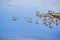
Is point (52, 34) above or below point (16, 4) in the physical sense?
below

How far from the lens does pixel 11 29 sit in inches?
104

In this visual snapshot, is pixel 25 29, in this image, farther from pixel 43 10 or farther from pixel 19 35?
pixel 43 10

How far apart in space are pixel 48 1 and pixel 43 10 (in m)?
0.16

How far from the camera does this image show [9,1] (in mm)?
2662

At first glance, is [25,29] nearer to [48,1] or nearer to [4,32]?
[4,32]

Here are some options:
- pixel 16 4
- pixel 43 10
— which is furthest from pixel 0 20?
pixel 43 10

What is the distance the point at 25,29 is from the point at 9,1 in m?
0.51

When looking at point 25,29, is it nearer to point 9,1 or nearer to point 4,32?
point 4,32

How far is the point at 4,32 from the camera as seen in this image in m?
2.63

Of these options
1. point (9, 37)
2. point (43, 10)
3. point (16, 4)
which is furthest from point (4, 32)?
point (43, 10)

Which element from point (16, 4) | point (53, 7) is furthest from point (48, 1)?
point (16, 4)

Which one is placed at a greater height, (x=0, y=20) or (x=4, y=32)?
(x=0, y=20)

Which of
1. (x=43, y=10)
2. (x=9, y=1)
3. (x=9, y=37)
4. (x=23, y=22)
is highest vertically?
(x=9, y=1)

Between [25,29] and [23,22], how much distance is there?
4.5 inches
